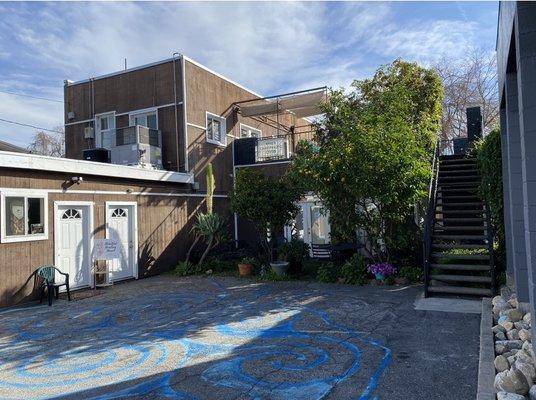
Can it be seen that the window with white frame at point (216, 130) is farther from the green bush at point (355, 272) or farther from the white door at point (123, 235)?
the green bush at point (355, 272)

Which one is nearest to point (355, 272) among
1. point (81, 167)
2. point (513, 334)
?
point (513, 334)

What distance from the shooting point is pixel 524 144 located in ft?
12.6

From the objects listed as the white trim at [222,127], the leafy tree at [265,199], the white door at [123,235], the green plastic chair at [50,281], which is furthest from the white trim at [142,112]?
the green plastic chair at [50,281]

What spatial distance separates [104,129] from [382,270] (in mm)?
12599

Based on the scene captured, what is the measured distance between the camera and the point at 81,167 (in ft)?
35.4

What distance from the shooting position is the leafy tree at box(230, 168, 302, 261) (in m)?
11.7

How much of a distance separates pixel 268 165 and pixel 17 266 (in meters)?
9.56

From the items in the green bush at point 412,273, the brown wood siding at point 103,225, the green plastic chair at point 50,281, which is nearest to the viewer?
the brown wood siding at point 103,225

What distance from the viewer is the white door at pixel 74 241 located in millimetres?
10445

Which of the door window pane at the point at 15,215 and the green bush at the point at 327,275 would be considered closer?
the door window pane at the point at 15,215

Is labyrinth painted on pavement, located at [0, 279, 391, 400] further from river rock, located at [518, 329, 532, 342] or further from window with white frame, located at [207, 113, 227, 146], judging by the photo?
window with white frame, located at [207, 113, 227, 146]

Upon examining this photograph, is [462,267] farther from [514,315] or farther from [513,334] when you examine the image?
[513,334]

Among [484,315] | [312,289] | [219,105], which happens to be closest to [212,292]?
[312,289]

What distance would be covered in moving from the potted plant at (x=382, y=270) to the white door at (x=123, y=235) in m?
7.15
